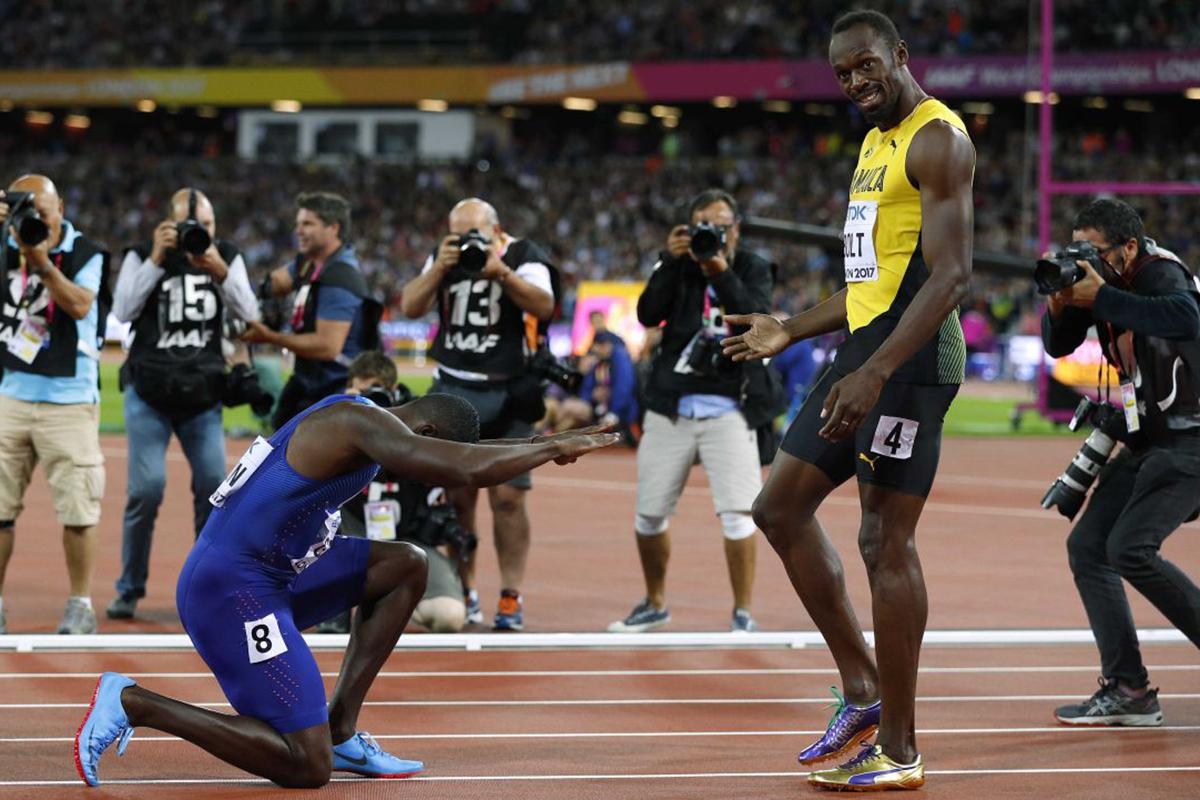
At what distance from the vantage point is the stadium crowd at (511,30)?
40844mm

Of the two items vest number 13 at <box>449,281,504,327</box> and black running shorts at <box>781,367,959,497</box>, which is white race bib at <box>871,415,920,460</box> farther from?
vest number 13 at <box>449,281,504,327</box>

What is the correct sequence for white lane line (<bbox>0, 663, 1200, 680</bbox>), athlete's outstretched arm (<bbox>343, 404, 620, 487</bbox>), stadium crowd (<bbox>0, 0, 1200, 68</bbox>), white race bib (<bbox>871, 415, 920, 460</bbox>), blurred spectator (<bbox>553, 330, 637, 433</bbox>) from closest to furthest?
athlete's outstretched arm (<bbox>343, 404, 620, 487</bbox>)
white race bib (<bbox>871, 415, 920, 460</bbox>)
white lane line (<bbox>0, 663, 1200, 680</bbox>)
blurred spectator (<bbox>553, 330, 637, 433</bbox>)
stadium crowd (<bbox>0, 0, 1200, 68</bbox>)

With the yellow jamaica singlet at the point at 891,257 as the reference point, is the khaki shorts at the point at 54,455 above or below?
below

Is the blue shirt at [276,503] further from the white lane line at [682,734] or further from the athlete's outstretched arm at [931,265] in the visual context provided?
the athlete's outstretched arm at [931,265]

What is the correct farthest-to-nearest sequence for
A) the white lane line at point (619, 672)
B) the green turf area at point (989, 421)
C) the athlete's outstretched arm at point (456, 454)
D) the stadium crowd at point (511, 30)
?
the stadium crowd at point (511, 30) → the green turf area at point (989, 421) → the white lane line at point (619, 672) → the athlete's outstretched arm at point (456, 454)

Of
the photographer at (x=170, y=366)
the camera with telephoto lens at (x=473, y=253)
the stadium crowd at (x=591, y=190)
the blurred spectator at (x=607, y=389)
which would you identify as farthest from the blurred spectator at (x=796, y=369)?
the stadium crowd at (x=591, y=190)

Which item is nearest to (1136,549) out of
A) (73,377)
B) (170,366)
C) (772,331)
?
(772,331)

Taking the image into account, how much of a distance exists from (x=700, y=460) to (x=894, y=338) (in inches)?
144

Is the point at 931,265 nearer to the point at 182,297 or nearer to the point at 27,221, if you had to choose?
the point at 27,221

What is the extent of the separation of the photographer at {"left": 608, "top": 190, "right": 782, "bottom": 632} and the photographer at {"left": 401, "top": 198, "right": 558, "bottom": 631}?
0.57 meters

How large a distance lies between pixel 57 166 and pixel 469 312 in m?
50.1

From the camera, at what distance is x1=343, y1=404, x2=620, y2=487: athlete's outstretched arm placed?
4.98 metres

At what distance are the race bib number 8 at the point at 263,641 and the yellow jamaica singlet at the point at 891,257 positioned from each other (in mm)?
2003

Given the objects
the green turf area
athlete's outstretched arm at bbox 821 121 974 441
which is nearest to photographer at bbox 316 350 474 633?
athlete's outstretched arm at bbox 821 121 974 441
